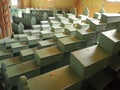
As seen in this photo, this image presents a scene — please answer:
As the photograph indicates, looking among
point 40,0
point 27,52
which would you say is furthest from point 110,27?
point 40,0

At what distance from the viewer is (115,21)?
3.58m

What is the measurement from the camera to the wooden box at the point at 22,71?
2.89m

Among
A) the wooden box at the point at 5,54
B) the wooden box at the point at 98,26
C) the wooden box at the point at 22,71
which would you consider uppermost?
the wooden box at the point at 98,26

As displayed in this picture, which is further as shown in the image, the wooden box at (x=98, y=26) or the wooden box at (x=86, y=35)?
the wooden box at (x=98, y=26)

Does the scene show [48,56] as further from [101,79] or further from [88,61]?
[101,79]

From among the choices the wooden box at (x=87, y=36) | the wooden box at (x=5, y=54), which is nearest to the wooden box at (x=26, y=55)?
the wooden box at (x=5, y=54)

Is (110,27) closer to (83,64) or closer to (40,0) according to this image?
(83,64)

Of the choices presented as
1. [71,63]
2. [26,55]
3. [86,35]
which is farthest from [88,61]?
[26,55]

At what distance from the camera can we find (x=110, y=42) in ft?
8.69

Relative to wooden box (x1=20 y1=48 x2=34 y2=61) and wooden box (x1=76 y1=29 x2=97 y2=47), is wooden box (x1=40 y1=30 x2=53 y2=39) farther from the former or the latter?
wooden box (x1=76 y1=29 x2=97 y2=47)

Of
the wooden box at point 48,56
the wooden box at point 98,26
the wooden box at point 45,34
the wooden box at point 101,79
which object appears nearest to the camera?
the wooden box at point 101,79

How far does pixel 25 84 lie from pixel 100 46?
1.67 metres

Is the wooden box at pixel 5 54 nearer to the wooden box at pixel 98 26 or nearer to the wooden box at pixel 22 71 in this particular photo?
the wooden box at pixel 22 71

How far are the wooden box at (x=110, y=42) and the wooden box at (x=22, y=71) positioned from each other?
4.77 ft
